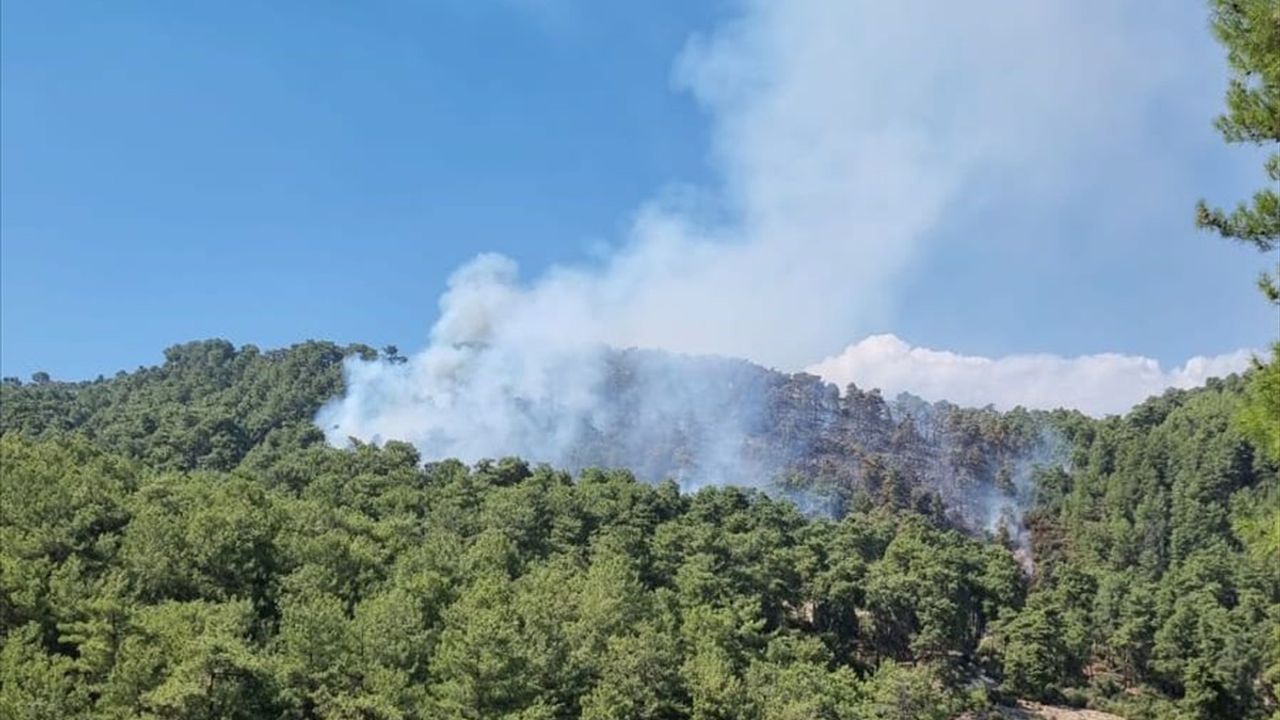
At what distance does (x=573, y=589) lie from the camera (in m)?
33.3

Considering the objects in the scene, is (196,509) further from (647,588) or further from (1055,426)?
(1055,426)

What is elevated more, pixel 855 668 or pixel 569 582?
pixel 569 582

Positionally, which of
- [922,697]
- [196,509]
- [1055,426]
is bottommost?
[922,697]

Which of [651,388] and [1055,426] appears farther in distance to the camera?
[651,388]

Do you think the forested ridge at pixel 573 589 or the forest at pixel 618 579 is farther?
the forested ridge at pixel 573 589

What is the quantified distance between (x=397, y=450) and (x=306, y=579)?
27.6 metres

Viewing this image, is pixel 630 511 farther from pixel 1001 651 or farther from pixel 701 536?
pixel 1001 651

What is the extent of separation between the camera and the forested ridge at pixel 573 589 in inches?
958

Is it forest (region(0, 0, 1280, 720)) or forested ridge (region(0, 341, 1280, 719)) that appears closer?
forest (region(0, 0, 1280, 720))

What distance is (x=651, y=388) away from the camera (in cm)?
10856

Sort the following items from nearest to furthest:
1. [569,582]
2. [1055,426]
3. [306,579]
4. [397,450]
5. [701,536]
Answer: [306,579]
[569,582]
[701,536]
[397,450]
[1055,426]

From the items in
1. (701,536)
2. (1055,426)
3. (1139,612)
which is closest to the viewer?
(701,536)

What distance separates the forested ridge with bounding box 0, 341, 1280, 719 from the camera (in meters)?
24.3

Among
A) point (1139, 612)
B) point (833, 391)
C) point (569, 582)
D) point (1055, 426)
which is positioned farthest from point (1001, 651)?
point (833, 391)
